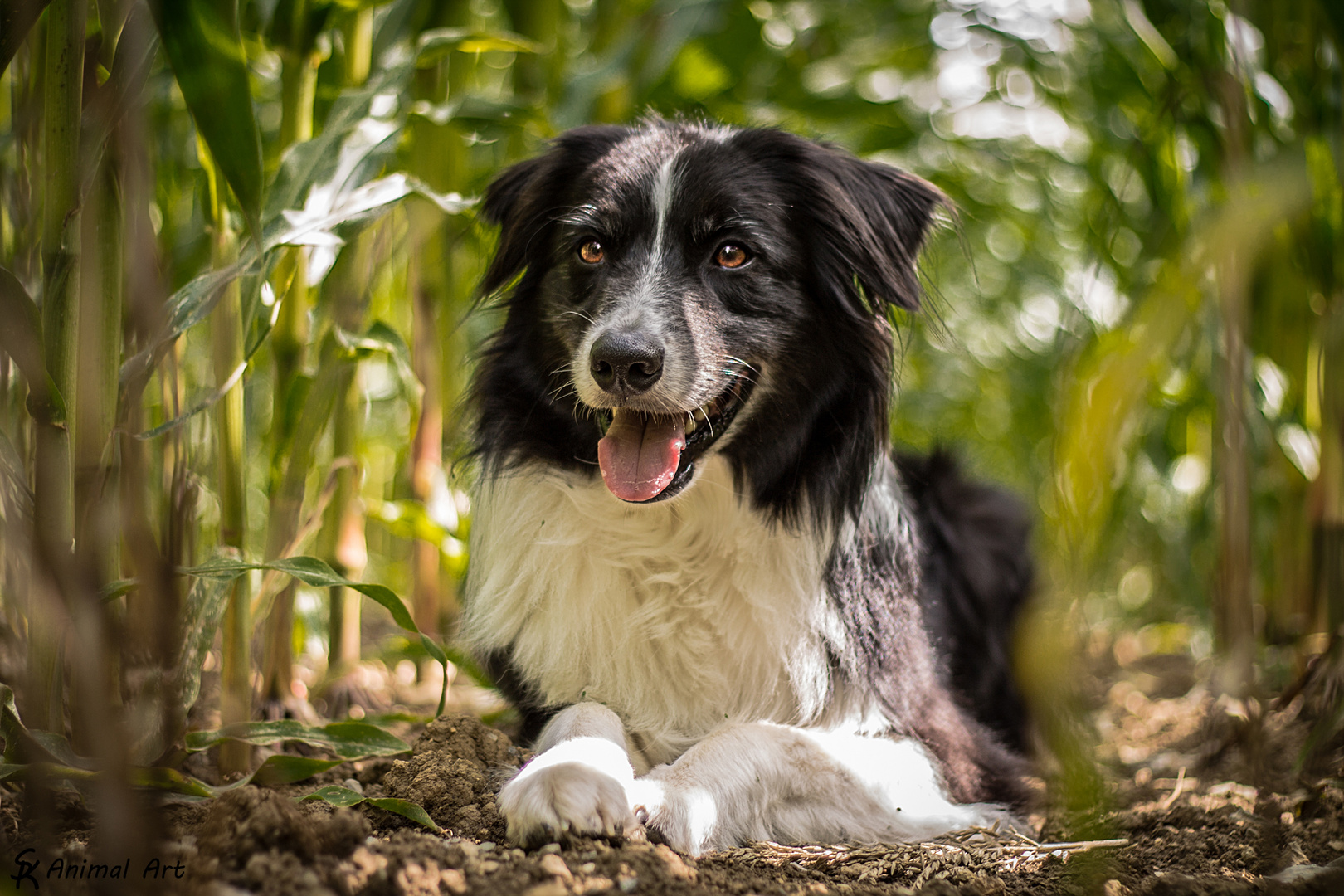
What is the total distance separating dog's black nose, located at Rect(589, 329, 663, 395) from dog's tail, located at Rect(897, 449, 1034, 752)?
1188 millimetres

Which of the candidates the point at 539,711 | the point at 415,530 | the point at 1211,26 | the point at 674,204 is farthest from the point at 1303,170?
the point at 415,530

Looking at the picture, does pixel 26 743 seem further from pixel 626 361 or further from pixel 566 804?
pixel 626 361

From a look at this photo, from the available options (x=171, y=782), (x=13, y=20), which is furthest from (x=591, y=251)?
(x=171, y=782)

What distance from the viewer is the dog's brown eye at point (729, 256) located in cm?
242

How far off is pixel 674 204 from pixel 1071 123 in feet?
9.16

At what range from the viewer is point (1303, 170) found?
1.30 m

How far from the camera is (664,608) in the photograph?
2402mm

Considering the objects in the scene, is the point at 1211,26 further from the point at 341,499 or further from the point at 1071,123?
the point at 341,499

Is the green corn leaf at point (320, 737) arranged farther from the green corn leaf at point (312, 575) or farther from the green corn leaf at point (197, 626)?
the green corn leaf at point (312, 575)

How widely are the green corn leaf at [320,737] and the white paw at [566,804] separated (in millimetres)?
479

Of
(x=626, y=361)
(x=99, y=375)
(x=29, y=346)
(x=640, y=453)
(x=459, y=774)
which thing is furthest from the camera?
(x=640, y=453)

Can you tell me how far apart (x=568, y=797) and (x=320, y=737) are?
2.34 ft

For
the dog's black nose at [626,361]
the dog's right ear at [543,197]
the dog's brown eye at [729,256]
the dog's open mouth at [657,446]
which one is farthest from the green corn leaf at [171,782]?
the dog's brown eye at [729,256]

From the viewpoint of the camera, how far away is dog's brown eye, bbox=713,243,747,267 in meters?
2.42
